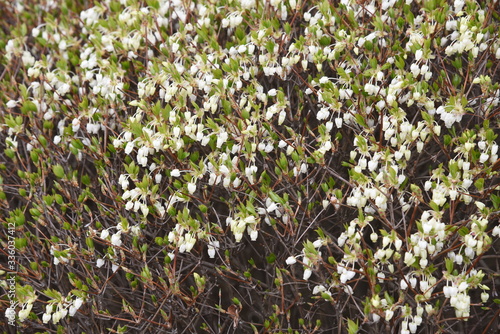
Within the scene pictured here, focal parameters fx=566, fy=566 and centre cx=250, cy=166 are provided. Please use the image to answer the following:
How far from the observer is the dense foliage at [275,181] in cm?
293

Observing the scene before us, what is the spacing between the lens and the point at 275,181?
130 inches

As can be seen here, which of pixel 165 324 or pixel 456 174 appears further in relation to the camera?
pixel 165 324

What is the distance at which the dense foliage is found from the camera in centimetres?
293

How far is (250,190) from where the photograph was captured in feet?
10.5

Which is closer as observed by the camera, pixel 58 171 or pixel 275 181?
pixel 275 181

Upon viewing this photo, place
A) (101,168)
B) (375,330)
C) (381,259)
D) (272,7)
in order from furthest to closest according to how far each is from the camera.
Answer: (272,7)
(101,168)
(375,330)
(381,259)

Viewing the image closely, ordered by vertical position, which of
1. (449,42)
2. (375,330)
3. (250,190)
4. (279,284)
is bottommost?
(375,330)

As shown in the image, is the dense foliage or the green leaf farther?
the green leaf

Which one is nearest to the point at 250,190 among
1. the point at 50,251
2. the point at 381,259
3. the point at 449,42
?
the point at 381,259

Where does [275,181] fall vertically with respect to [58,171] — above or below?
below

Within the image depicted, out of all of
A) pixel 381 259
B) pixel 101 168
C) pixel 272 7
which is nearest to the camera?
pixel 381 259

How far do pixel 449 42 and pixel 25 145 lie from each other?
292cm

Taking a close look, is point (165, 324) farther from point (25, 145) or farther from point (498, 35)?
point (498, 35)

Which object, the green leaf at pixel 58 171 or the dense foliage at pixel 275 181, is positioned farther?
the green leaf at pixel 58 171
